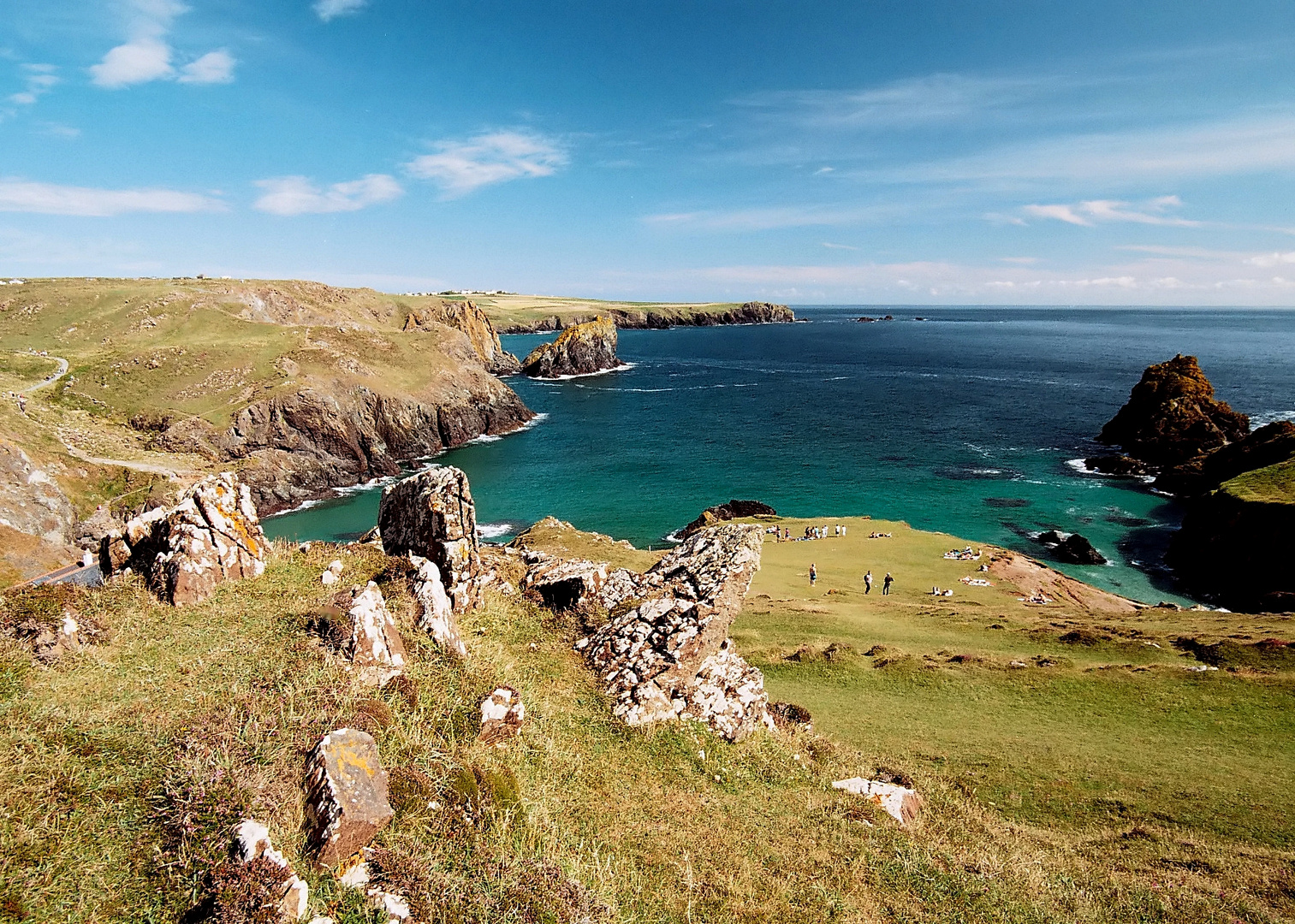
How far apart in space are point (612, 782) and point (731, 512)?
45881mm

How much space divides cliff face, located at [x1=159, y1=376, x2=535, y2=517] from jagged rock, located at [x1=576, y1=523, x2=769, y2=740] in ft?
199

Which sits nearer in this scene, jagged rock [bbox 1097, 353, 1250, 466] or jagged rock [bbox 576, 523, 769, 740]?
jagged rock [bbox 576, 523, 769, 740]

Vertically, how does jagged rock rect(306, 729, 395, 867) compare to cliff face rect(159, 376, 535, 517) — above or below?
above

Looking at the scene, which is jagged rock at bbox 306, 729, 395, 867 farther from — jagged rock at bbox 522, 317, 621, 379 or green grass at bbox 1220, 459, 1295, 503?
jagged rock at bbox 522, 317, 621, 379

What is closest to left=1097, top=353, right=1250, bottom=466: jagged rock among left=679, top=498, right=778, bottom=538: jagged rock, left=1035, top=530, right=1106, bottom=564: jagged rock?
left=1035, top=530, right=1106, bottom=564: jagged rock

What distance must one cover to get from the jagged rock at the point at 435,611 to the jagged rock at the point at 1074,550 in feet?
174

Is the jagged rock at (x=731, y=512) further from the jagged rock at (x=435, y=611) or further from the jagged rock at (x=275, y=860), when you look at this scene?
the jagged rock at (x=275, y=860)

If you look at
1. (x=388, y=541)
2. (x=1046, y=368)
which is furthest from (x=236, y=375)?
(x=1046, y=368)

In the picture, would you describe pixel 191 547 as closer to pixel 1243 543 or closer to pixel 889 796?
pixel 889 796

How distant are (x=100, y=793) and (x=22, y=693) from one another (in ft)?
9.88

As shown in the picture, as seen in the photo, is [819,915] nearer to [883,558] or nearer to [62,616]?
[62,616]

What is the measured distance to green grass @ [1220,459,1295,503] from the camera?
1825 inches

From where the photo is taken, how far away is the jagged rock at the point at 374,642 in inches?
452

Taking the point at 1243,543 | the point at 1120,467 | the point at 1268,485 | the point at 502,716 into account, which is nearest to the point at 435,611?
the point at 502,716
